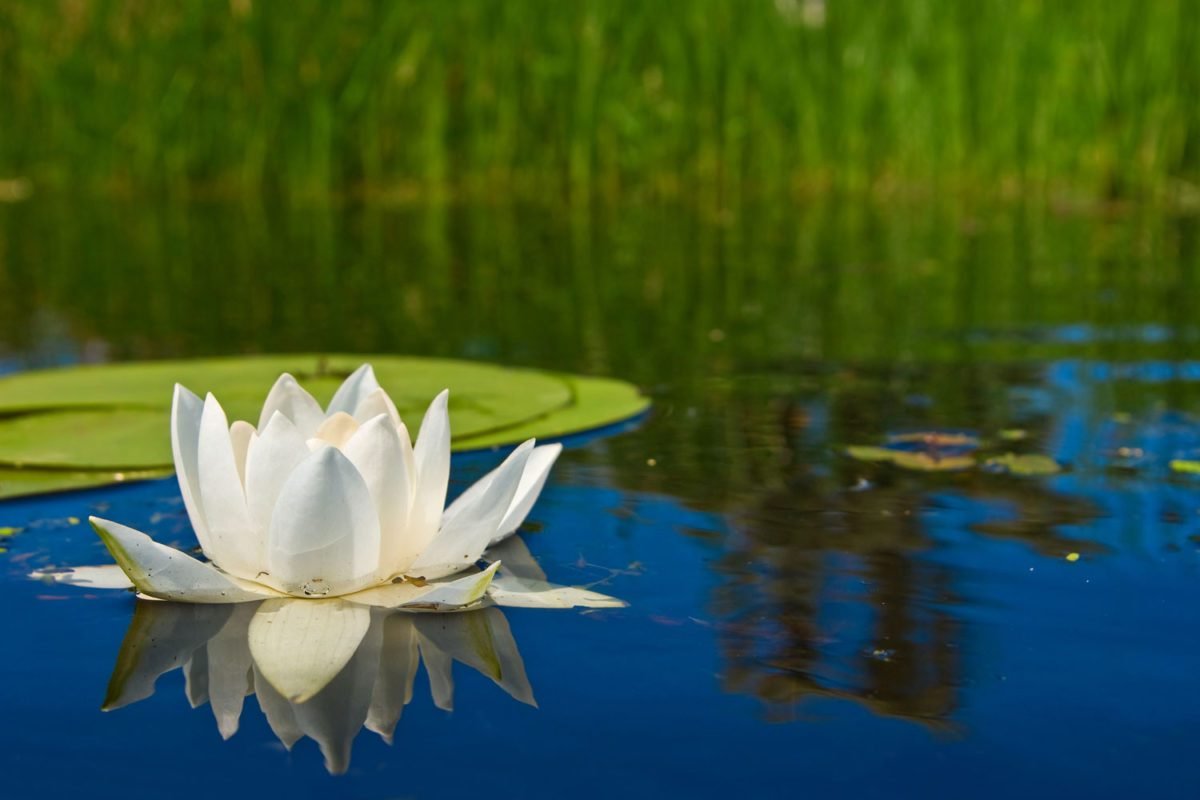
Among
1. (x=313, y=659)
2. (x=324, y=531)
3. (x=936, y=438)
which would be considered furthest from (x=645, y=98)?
(x=313, y=659)

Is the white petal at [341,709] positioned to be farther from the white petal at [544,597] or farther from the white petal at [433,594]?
the white petal at [544,597]

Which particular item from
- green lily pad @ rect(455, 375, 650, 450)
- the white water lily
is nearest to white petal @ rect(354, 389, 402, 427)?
the white water lily

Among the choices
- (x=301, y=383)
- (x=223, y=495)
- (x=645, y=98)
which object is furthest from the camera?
(x=645, y=98)

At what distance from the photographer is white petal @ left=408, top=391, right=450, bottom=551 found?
1968 mm

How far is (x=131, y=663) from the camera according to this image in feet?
5.71

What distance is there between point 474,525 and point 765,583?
0.42 m

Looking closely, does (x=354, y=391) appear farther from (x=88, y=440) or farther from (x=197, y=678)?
(x=88, y=440)

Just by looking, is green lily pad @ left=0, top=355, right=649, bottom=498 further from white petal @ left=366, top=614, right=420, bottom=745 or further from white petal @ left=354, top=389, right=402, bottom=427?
white petal @ left=366, top=614, right=420, bottom=745

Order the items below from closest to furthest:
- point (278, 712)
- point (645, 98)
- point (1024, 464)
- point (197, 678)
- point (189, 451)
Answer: point (278, 712)
point (197, 678)
point (189, 451)
point (1024, 464)
point (645, 98)

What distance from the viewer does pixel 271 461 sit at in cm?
188

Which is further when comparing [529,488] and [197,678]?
[529,488]

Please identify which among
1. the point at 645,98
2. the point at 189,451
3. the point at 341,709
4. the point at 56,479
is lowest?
the point at 341,709

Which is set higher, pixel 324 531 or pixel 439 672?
pixel 324 531

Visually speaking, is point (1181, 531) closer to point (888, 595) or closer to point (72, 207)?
point (888, 595)
